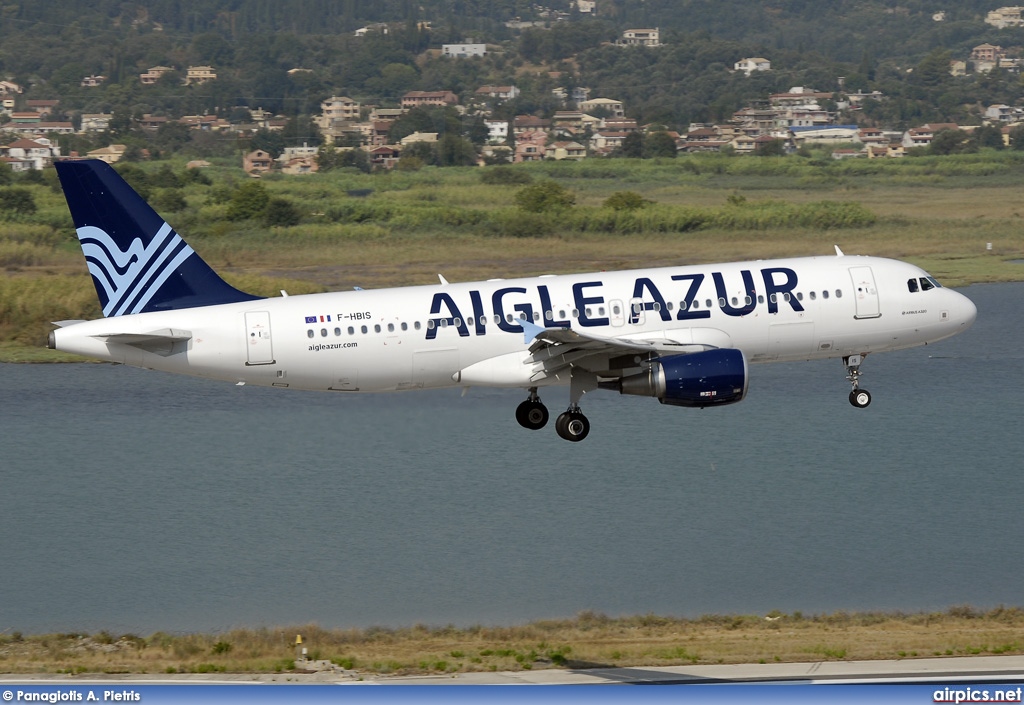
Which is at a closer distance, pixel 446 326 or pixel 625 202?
pixel 446 326

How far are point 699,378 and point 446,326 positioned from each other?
8768 mm

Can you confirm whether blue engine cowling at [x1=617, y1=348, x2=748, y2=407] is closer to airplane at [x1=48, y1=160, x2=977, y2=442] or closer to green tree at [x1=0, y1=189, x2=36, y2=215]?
airplane at [x1=48, y1=160, x2=977, y2=442]

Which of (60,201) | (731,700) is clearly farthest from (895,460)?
(60,201)

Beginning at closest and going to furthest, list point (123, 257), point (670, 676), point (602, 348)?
point (602, 348) < point (123, 257) < point (670, 676)

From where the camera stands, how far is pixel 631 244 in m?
150

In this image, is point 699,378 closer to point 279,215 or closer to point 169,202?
point 279,215

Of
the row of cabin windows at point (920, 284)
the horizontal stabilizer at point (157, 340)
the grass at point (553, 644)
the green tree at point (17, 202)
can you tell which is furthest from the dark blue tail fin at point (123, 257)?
the green tree at point (17, 202)

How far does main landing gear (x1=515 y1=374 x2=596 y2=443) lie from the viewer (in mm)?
52812

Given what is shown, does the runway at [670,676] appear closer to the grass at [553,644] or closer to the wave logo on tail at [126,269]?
the grass at [553,644]

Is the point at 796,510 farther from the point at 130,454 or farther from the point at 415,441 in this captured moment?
the point at 130,454

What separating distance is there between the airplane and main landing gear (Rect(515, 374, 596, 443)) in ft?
0.19

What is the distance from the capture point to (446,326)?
51594 millimetres

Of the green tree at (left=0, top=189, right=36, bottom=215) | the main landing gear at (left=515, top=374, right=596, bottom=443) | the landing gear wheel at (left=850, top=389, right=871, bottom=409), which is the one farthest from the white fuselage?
the green tree at (left=0, top=189, right=36, bottom=215)

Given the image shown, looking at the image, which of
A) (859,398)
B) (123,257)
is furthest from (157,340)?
(859,398)
